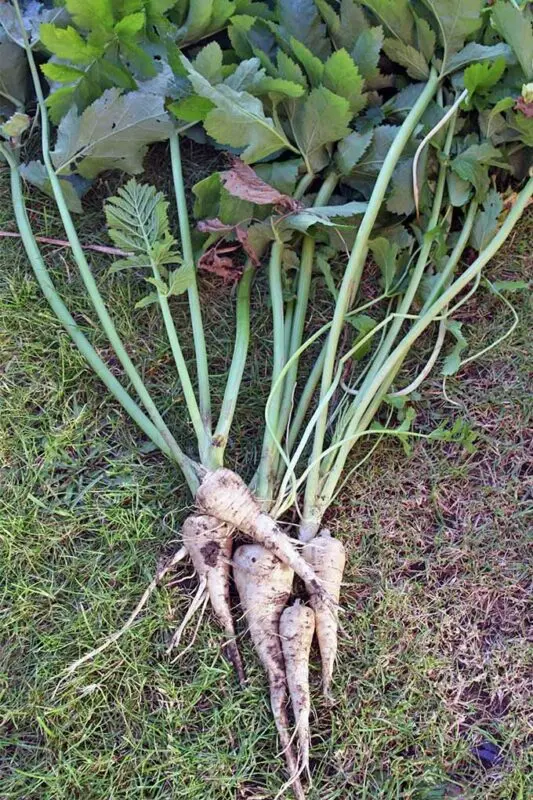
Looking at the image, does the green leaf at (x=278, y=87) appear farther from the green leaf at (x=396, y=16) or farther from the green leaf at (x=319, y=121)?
the green leaf at (x=396, y=16)

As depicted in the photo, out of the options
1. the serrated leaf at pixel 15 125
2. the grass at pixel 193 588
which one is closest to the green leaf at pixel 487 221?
the grass at pixel 193 588

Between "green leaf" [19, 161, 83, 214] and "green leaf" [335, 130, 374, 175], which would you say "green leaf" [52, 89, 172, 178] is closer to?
"green leaf" [19, 161, 83, 214]

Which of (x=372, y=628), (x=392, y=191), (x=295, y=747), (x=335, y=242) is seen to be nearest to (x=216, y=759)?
(x=295, y=747)

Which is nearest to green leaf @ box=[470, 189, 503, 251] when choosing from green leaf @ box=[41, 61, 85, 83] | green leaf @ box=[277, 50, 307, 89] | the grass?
the grass

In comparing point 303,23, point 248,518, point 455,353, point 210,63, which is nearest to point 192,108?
point 210,63

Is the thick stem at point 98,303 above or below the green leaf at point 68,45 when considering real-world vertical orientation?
below

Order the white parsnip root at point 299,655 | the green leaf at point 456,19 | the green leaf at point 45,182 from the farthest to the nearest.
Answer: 1. the green leaf at point 45,182
2. the green leaf at point 456,19
3. the white parsnip root at point 299,655

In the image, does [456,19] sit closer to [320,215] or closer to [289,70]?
[289,70]
